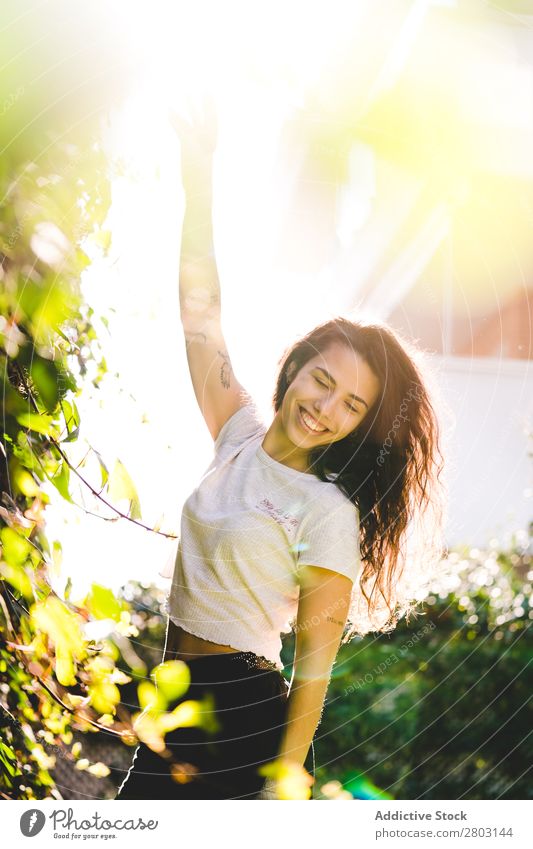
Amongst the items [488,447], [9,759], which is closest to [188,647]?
[9,759]

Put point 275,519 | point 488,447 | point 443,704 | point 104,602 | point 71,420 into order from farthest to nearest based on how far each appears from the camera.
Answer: point 488,447
point 443,704
point 275,519
point 71,420
point 104,602

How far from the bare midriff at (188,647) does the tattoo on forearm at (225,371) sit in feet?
1.16

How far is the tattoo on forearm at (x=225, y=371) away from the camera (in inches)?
47.4

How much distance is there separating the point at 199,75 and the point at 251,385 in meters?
0.46

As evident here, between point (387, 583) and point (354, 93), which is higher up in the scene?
point (354, 93)

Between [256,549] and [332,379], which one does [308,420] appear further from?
[256,549]

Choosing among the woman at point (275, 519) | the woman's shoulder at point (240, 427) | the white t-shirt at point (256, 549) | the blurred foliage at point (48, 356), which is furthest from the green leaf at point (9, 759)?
the woman's shoulder at point (240, 427)

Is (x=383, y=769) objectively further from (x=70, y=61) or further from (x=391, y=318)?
(x=70, y=61)

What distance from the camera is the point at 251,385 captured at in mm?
1222

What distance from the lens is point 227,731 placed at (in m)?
1.11

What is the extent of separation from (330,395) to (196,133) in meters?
0.43

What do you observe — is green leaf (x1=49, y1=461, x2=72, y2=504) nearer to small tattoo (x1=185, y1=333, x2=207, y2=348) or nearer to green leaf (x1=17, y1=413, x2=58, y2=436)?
green leaf (x1=17, y1=413, x2=58, y2=436)

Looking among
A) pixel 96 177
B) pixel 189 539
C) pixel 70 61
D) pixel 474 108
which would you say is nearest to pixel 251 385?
pixel 189 539

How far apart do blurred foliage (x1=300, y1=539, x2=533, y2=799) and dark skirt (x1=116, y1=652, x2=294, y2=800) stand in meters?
0.64
